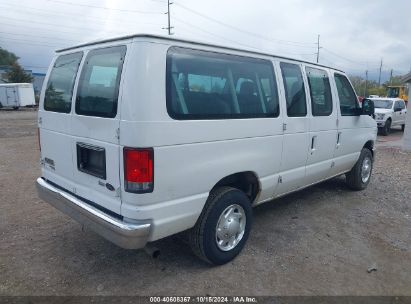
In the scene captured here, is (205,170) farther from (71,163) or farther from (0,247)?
(0,247)

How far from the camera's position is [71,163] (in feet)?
11.2

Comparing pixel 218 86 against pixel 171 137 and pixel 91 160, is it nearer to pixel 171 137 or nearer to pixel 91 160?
pixel 171 137

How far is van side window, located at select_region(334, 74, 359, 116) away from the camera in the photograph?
5.32m

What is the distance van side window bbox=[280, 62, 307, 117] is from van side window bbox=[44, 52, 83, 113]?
2.34 meters

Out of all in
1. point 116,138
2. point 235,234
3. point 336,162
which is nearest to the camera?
point 116,138

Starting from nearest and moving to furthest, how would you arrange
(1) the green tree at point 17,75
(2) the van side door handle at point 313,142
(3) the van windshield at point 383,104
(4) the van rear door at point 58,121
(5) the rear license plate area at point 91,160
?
(5) the rear license plate area at point 91,160 < (4) the van rear door at point 58,121 < (2) the van side door handle at point 313,142 < (3) the van windshield at point 383,104 < (1) the green tree at point 17,75

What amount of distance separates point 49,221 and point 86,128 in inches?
85.9

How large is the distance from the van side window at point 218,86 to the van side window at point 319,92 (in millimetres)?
929

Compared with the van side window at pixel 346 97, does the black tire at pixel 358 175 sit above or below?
below

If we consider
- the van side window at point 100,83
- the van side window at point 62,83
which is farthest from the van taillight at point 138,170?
the van side window at point 62,83

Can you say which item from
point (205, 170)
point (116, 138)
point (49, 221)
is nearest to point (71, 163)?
point (116, 138)

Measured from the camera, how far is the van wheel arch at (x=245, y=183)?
143 inches

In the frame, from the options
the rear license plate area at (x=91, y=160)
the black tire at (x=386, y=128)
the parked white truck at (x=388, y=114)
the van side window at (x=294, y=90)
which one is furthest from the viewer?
the black tire at (x=386, y=128)

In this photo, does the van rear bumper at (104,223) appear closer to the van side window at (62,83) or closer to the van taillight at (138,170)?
the van taillight at (138,170)
